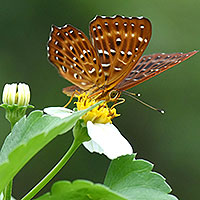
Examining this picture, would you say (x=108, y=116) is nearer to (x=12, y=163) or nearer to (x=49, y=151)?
(x=12, y=163)

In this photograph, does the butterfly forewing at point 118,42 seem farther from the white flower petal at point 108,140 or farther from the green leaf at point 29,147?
the green leaf at point 29,147

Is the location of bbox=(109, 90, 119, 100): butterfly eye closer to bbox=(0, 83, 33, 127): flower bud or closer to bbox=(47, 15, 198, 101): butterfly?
bbox=(47, 15, 198, 101): butterfly

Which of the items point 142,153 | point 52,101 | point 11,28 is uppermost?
point 11,28

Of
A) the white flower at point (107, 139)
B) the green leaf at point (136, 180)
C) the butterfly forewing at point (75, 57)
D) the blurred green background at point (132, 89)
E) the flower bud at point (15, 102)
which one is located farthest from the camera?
the blurred green background at point (132, 89)

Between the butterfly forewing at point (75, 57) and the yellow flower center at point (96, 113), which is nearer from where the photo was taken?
the yellow flower center at point (96, 113)

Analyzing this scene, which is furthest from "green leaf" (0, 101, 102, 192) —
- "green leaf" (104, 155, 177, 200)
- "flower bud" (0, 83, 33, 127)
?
"flower bud" (0, 83, 33, 127)

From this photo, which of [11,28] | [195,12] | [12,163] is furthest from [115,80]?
[195,12]

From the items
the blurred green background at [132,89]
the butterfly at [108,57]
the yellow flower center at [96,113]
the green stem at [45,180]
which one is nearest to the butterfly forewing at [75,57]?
the butterfly at [108,57]
